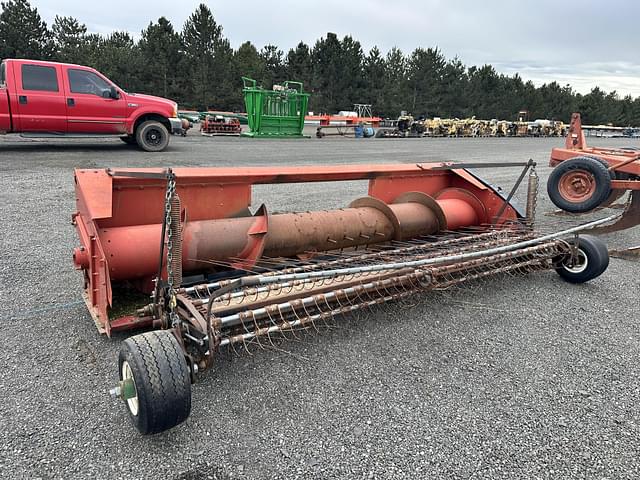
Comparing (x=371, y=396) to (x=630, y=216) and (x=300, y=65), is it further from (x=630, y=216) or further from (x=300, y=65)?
(x=300, y=65)

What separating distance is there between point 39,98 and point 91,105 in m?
0.94

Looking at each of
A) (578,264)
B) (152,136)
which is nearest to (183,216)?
(578,264)

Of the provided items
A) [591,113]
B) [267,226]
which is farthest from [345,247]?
[591,113]

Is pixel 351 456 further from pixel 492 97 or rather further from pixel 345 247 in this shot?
pixel 492 97

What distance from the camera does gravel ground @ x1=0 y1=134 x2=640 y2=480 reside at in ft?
6.20

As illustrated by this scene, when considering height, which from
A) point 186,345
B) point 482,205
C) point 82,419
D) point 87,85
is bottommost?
point 82,419

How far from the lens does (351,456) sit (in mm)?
1930

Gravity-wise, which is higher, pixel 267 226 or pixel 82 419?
pixel 267 226

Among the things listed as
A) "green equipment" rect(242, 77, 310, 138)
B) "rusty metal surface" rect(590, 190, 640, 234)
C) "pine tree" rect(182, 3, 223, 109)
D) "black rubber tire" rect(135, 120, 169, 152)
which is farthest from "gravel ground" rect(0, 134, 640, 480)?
"pine tree" rect(182, 3, 223, 109)

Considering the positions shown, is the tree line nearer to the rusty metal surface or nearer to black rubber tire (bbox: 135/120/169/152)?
black rubber tire (bbox: 135/120/169/152)

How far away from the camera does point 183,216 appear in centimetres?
286

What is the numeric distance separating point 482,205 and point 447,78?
50600 mm

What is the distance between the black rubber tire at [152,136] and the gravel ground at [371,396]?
7768 millimetres

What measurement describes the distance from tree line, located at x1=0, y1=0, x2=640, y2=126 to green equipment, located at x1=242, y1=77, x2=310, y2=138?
2356cm
